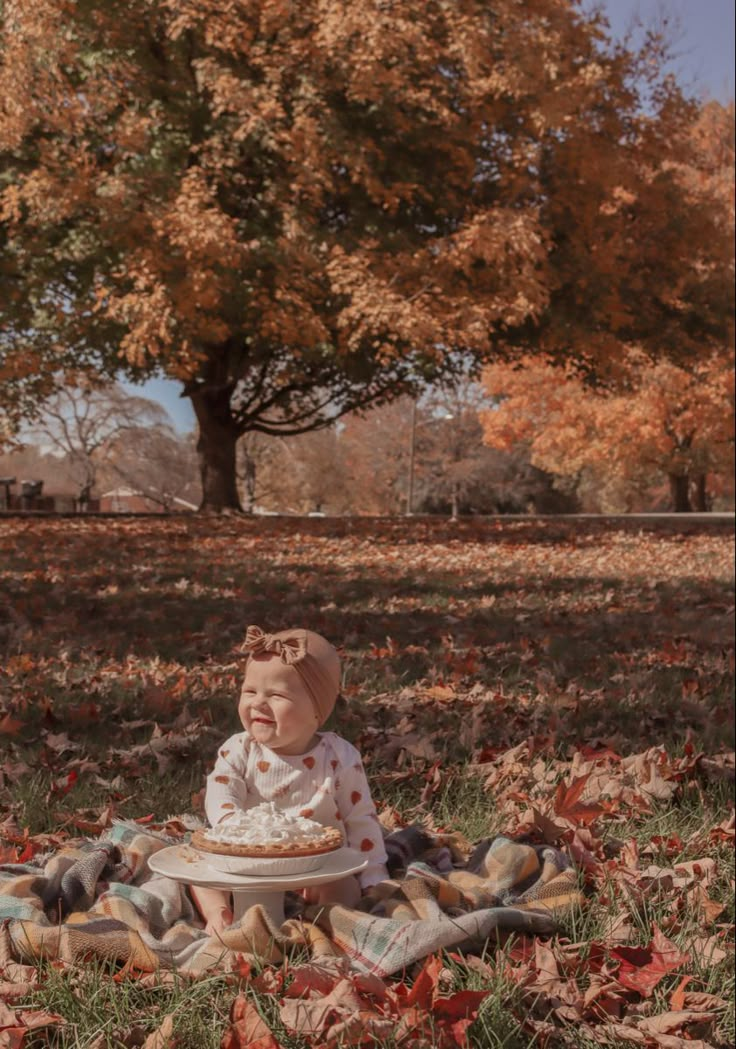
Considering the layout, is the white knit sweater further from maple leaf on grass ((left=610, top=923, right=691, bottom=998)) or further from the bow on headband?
maple leaf on grass ((left=610, top=923, right=691, bottom=998))

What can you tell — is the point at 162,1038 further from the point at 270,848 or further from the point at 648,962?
the point at 648,962

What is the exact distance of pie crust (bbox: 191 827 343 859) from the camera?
2480 millimetres

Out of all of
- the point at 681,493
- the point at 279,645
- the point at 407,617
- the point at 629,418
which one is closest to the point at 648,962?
the point at 279,645

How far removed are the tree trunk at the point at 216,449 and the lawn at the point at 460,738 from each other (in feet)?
33.2

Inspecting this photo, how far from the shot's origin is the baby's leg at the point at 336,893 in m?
2.77

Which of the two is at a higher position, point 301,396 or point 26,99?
point 26,99

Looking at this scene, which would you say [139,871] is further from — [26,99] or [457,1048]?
[26,99]

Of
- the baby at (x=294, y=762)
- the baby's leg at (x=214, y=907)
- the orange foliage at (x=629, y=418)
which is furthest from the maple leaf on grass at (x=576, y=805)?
the orange foliage at (x=629, y=418)

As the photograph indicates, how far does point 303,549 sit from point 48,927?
1071 cm

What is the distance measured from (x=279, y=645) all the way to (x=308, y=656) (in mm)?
80

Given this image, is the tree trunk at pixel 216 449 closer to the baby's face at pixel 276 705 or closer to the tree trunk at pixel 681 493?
the baby's face at pixel 276 705

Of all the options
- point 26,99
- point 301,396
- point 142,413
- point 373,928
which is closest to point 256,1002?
point 373,928

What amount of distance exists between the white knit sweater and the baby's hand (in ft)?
0.75

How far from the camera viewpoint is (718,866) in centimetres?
346
